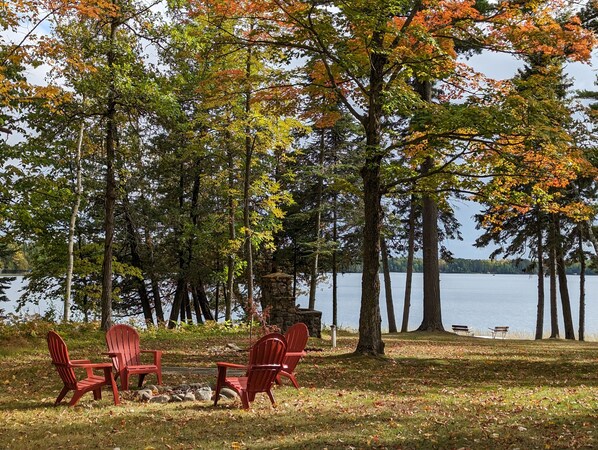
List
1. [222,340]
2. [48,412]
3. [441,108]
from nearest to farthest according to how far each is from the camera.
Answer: [48,412] < [441,108] < [222,340]

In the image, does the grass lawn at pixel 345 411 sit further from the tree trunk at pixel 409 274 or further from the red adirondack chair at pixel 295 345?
the tree trunk at pixel 409 274

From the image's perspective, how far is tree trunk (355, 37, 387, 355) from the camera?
12.0m

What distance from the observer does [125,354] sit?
26.9 feet

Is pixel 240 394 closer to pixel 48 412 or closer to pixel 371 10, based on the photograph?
pixel 48 412

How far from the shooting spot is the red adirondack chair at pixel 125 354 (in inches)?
312

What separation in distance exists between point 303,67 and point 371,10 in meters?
2.54

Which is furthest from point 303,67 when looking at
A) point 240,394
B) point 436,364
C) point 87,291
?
point 87,291

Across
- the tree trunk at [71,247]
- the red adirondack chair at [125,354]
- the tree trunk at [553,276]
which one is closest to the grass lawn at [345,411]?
the red adirondack chair at [125,354]

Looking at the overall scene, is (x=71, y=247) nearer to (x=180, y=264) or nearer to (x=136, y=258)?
(x=136, y=258)

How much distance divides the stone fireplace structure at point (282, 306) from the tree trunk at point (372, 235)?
14.2 feet

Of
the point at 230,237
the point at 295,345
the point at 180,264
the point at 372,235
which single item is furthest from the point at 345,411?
the point at 180,264

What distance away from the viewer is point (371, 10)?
1057cm

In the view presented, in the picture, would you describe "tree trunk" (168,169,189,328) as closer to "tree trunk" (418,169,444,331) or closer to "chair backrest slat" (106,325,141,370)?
"tree trunk" (418,169,444,331)

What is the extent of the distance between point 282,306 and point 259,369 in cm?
937
